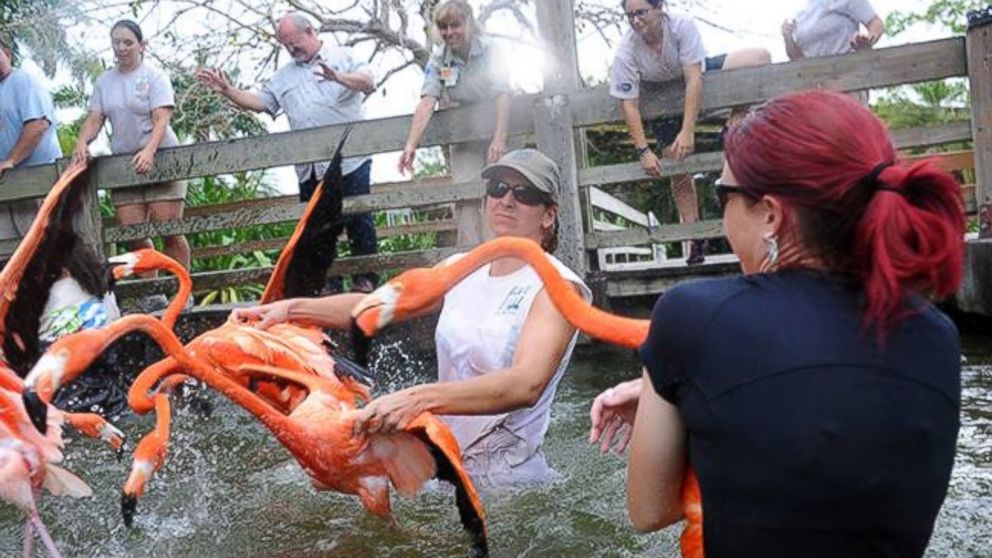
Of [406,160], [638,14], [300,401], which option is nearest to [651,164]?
[638,14]

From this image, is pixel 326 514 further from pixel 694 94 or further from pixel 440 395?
pixel 694 94

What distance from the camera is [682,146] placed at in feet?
21.0

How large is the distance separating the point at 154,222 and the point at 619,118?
352cm

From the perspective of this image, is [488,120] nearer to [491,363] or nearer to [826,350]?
[491,363]

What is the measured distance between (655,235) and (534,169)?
327 centimetres

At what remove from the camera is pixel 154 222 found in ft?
25.0

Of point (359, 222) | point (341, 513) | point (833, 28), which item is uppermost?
point (833, 28)

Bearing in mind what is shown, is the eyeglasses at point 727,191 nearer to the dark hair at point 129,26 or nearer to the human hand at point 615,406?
the human hand at point 615,406

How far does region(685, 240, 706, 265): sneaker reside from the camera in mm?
6948

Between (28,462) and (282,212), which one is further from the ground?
(282,212)

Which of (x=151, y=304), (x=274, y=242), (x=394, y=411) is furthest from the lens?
(x=274, y=242)

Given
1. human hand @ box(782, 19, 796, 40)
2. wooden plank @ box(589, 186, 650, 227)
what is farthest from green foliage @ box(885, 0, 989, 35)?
human hand @ box(782, 19, 796, 40)

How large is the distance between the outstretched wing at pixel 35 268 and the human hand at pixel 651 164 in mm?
3535

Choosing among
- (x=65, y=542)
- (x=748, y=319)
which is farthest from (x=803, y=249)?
(x=65, y=542)
